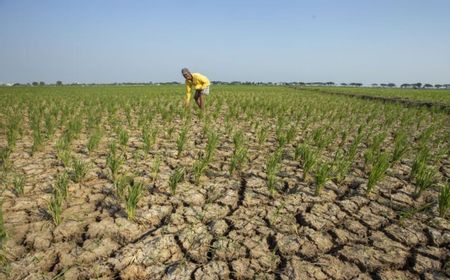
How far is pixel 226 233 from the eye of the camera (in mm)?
2355

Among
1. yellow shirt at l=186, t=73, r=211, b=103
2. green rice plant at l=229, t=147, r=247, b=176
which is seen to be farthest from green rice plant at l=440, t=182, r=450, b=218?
yellow shirt at l=186, t=73, r=211, b=103

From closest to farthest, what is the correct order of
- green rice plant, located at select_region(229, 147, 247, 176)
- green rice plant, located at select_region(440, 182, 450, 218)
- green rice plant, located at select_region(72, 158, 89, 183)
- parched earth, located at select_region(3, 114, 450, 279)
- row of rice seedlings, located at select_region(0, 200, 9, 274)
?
1. row of rice seedlings, located at select_region(0, 200, 9, 274)
2. parched earth, located at select_region(3, 114, 450, 279)
3. green rice plant, located at select_region(440, 182, 450, 218)
4. green rice plant, located at select_region(72, 158, 89, 183)
5. green rice plant, located at select_region(229, 147, 247, 176)

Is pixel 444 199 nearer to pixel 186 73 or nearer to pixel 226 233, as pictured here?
pixel 226 233

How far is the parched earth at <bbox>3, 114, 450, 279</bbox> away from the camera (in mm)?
1953

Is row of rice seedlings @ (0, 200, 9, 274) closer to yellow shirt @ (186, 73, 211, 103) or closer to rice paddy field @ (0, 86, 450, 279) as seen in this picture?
rice paddy field @ (0, 86, 450, 279)

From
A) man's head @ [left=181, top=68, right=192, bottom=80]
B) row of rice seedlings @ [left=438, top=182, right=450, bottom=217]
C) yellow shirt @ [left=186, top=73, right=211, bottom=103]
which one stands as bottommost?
row of rice seedlings @ [left=438, top=182, right=450, bottom=217]

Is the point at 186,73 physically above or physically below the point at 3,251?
above

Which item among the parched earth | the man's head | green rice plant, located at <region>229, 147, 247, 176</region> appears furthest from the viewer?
the man's head

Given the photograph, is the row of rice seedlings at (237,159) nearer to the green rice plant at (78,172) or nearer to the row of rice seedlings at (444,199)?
the green rice plant at (78,172)

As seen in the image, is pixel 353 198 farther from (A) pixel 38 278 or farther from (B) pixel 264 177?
(A) pixel 38 278

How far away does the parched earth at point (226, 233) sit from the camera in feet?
6.41

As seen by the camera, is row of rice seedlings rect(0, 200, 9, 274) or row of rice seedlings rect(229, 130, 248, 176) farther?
row of rice seedlings rect(229, 130, 248, 176)

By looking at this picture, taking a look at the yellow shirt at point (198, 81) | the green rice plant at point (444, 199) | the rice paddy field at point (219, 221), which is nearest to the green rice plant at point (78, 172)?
the rice paddy field at point (219, 221)

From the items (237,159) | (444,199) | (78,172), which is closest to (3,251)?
(78,172)
